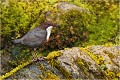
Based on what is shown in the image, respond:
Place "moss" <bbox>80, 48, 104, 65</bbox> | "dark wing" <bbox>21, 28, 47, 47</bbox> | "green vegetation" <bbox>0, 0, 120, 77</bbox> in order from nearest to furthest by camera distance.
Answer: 1. "moss" <bbox>80, 48, 104, 65</bbox>
2. "dark wing" <bbox>21, 28, 47, 47</bbox>
3. "green vegetation" <bbox>0, 0, 120, 77</bbox>

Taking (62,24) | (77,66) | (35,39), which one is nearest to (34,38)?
(35,39)

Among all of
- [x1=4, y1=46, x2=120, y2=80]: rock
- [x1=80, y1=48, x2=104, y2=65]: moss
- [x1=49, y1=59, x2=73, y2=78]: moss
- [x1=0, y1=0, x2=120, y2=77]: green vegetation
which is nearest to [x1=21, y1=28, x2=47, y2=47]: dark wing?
[x1=4, y1=46, x2=120, y2=80]: rock

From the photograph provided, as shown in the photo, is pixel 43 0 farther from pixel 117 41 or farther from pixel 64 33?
pixel 117 41

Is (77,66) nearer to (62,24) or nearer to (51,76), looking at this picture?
(51,76)

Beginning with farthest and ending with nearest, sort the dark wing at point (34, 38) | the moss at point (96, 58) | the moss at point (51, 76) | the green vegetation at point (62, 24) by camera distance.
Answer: the green vegetation at point (62, 24) < the dark wing at point (34, 38) < the moss at point (96, 58) < the moss at point (51, 76)

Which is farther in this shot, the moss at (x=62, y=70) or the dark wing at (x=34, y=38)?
the dark wing at (x=34, y=38)

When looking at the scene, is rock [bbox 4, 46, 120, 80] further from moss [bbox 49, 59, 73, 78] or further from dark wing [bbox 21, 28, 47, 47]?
dark wing [bbox 21, 28, 47, 47]

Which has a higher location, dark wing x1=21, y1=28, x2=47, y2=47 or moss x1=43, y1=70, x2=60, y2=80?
dark wing x1=21, y1=28, x2=47, y2=47

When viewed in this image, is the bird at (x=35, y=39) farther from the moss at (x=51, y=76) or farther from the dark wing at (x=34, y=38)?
the moss at (x=51, y=76)

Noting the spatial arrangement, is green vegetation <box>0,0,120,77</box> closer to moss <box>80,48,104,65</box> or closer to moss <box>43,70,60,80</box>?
moss <box>80,48,104,65</box>

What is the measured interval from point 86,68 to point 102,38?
416 centimetres

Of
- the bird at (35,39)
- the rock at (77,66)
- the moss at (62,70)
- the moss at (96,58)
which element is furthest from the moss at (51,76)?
the bird at (35,39)

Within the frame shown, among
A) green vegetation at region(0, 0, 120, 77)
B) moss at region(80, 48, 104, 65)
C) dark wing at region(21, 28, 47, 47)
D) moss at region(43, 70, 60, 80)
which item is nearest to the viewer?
moss at region(43, 70, 60, 80)

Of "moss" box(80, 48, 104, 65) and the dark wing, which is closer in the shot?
"moss" box(80, 48, 104, 65)
